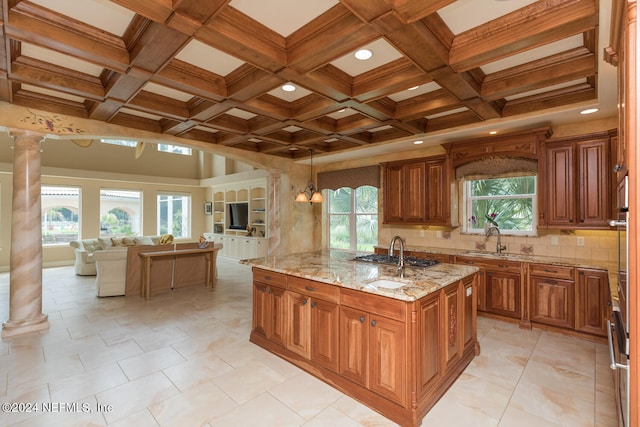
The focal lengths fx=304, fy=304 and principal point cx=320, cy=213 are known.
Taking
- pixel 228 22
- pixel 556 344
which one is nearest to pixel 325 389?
pixel 556 344

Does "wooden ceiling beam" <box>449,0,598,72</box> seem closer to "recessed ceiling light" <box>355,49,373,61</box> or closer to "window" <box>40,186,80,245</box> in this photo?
"recessed ceiling light" <box>355,49,373,61</box>

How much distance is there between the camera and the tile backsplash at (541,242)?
3762 mm

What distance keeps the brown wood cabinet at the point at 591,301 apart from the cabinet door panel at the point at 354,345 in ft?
9.16

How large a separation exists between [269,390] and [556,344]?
10.2 feet

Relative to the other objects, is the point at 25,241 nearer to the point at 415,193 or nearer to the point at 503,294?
the point at 415,193

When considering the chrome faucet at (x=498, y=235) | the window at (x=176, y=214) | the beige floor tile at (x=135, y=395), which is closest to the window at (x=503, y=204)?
the chrome faucet at (x=498, y=235)

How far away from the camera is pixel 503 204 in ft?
15.0

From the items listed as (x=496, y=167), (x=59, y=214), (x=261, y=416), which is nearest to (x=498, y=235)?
(x=496, y=167)

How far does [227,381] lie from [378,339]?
136cm

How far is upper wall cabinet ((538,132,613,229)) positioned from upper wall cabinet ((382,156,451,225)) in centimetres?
124

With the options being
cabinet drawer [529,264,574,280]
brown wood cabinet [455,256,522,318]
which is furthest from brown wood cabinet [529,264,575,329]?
brown wood cabinet [455,256,522,318]

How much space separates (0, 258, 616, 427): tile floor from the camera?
213 cm

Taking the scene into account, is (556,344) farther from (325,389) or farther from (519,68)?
(519,68)

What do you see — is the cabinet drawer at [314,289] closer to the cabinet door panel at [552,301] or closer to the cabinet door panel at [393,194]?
the cabinet door panel at [552,301]
